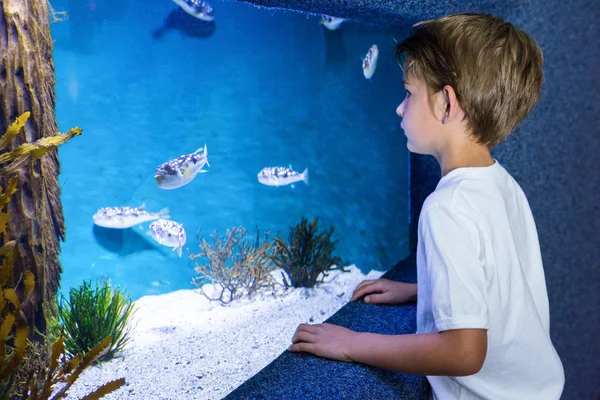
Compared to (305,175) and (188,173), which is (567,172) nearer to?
(305,175)

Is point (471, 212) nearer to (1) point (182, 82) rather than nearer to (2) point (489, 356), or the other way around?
(2) point (489, 356)

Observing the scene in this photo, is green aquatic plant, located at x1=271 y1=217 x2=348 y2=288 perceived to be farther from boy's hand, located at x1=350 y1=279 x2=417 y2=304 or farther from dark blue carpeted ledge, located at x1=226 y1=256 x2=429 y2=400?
dark blue carpeted ledge, located at x1=226 y1=256 x2=429 y2=400

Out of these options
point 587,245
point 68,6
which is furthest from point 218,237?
point 587,245

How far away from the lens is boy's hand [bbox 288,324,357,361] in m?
1.58

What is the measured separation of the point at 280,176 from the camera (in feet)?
14.0

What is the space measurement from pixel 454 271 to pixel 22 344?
102 centimetres

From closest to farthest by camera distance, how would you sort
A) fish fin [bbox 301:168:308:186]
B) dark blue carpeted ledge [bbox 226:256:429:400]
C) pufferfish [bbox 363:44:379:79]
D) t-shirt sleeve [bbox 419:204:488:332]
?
t-shirt sleeve [bbox 419:204:488:332] → dark blue carpeted ledge [bbox 226:256:429:400] → pufferfish [bbox 363:44:379:79] → fish fin [bbox 301:168:308:186]

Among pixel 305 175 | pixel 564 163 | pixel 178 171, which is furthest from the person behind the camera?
pixel 305 175

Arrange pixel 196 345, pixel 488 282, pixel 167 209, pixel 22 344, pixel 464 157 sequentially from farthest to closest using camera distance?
pixel 167 209 → pixel 196 345 → pixel 464 157 → pixel 488 282 → pixel 22 344

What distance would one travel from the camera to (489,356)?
1.49 meters

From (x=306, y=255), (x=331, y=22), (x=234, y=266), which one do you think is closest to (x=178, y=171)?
(x=234, y=266)

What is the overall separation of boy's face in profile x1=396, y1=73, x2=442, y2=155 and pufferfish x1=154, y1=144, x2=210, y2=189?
1444 mm

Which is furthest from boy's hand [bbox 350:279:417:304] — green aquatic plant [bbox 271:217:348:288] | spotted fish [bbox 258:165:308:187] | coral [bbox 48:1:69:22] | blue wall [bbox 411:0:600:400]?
spotted fish [bbox 258:165:308:187]

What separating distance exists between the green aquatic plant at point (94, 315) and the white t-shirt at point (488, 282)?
1.31 m
